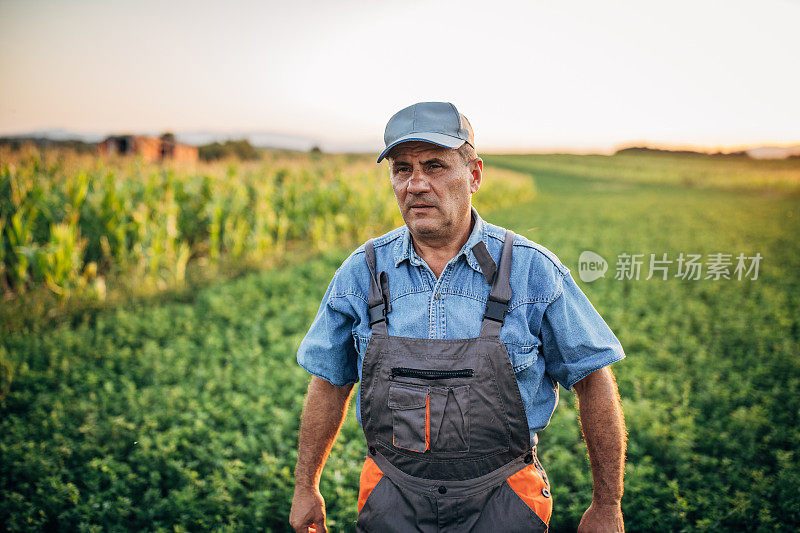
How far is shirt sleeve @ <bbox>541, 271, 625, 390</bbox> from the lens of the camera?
63.7 inches

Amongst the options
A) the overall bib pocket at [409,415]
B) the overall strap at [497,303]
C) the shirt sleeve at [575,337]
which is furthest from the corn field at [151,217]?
the shirt sleeve at [575,337]

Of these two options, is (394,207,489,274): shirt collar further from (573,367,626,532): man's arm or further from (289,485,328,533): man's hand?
(289,485,328,533): man's hand

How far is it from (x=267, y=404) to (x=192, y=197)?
598cm

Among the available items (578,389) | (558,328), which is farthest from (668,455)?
(558,328)

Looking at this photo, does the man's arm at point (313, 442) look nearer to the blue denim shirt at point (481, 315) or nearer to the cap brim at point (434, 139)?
the blue denim shirt at point (481, 315)

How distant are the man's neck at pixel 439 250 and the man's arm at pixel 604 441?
Result: 65 cm

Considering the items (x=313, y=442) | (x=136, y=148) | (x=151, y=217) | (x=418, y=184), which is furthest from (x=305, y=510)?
(x=136, y=148)

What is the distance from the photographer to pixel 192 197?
9023 mm

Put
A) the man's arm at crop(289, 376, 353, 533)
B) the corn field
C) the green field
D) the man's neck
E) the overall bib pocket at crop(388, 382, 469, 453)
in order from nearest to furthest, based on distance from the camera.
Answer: the overall bib pocket at crop(388, 382, 469, 453)
the man's neck
the man's arm at crop(289, 376, 353, 533)
the green field
the corn field

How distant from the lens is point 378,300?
1.70m

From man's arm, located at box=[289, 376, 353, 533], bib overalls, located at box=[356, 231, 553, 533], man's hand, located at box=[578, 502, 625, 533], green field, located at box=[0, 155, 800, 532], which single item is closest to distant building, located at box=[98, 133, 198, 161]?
green field, located at box=[0, 155, 800, 532]

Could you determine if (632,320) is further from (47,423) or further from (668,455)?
(47,423)

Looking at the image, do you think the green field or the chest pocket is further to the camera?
the green field

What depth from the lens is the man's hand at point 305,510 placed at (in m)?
1.95
